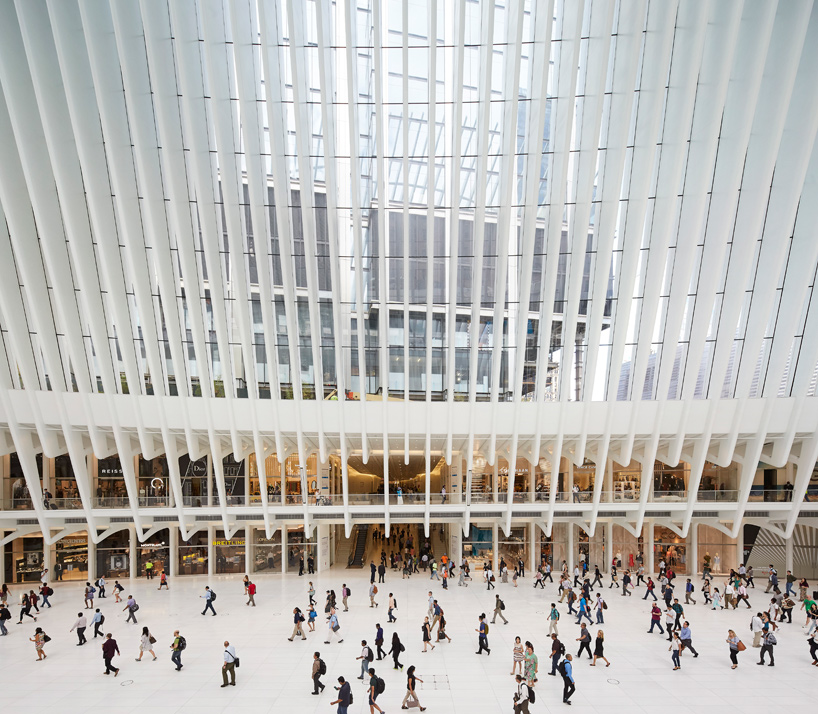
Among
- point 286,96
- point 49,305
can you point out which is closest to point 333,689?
point 49,305

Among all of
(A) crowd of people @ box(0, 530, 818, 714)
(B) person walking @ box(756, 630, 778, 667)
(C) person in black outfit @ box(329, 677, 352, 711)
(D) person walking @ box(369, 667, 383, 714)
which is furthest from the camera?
(B) person walking @ box(756, 630, 778, 667)

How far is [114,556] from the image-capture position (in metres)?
25.5

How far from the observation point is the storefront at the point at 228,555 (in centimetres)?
2611

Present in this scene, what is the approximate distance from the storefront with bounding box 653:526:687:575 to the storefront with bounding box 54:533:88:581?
83.8 feet

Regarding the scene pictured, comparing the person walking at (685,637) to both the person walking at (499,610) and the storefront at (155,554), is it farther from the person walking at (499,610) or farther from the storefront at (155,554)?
the storefront at (155,554)

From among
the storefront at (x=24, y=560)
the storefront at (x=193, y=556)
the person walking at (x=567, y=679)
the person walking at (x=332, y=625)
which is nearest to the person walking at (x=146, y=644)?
the person walking at (x=332, y=625)

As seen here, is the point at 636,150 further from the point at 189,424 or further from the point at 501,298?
the point at 189,424

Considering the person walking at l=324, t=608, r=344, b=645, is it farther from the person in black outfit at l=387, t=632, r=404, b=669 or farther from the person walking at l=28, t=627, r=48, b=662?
the person walking at l=28, t=627, r=48, b=662

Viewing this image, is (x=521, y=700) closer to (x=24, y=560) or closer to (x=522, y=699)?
(x=522, y=699)

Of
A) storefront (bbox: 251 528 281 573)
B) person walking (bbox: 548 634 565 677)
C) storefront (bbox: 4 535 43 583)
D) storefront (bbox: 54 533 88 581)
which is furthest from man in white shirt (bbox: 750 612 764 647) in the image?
storefront (bbox: 4 535 43 583)

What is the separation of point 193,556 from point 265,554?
10.7ft

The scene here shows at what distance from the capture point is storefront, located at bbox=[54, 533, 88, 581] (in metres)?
25.2

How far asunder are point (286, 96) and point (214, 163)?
127 inches

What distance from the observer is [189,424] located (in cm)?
2025
